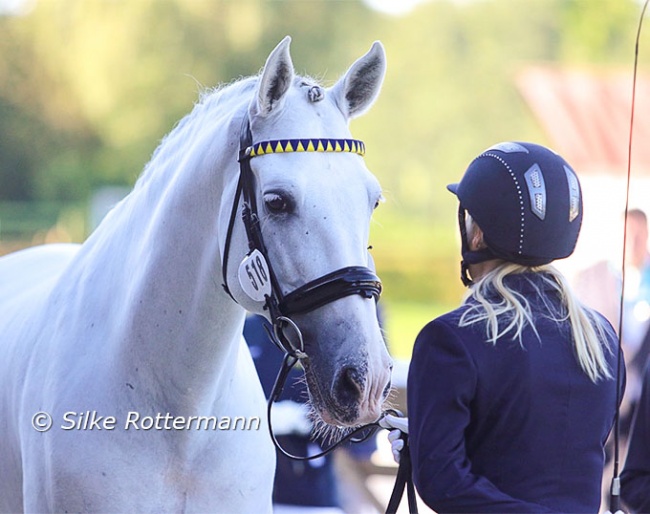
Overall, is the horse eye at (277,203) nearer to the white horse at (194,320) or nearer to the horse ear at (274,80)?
the white horse at (194,320)

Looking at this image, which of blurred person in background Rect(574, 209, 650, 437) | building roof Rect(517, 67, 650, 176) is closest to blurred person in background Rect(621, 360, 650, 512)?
blurred person in background Rect(574, 209, 650, 437)

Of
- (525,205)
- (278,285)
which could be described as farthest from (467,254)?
(278,285)

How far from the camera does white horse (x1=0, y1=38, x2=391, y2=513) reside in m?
2.19

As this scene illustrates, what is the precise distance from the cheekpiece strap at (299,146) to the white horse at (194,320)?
23mm

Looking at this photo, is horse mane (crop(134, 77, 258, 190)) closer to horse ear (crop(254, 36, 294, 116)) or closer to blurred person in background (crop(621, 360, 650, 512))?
horse ear (crop(254, 36, 294, 116))

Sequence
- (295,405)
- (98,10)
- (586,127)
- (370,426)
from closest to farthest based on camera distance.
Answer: (370,426), (295,405), (586,127), (98,10)

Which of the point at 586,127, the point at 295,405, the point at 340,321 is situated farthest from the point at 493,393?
the point at 586,127

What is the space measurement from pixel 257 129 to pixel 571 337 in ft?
3.30

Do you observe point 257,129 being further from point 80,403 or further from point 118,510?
point 118,510

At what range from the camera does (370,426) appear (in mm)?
2357

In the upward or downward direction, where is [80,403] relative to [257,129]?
downward

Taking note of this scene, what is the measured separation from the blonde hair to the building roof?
15.8m

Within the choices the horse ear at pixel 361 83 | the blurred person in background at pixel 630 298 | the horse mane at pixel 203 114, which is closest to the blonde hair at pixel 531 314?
the horse ear at pixel 361 83

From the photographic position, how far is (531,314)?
6.32 feet
